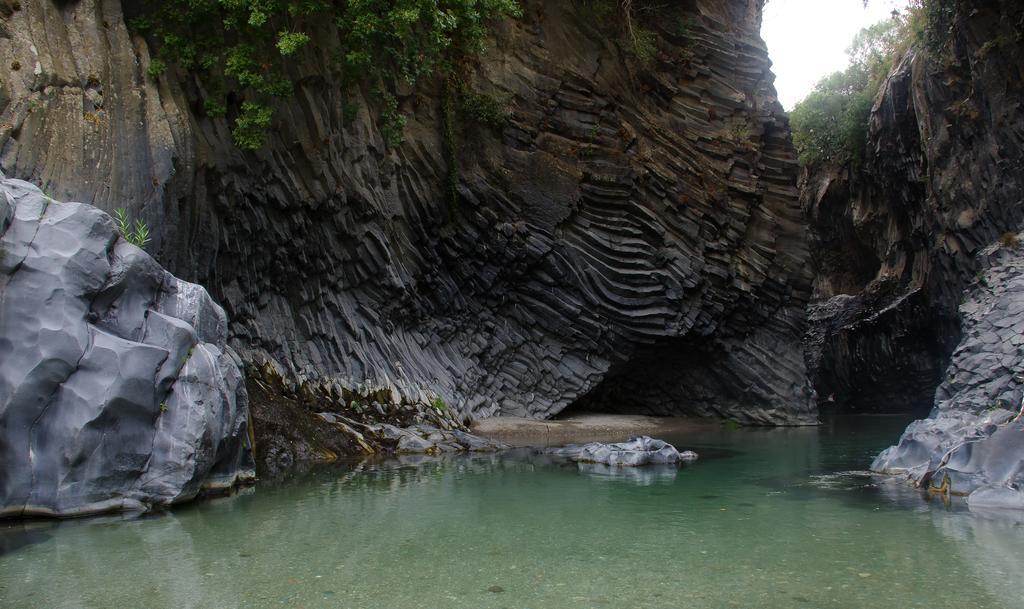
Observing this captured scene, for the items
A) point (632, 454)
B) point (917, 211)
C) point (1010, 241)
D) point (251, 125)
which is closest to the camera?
point (632, 454)

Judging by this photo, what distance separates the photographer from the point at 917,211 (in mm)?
24266

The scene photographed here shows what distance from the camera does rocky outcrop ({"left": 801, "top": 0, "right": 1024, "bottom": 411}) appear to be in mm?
18188

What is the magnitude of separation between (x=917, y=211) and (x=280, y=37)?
66.6 feet

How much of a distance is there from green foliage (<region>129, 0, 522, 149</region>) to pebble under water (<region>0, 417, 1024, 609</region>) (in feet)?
22.7

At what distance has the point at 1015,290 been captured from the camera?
14.8 meters

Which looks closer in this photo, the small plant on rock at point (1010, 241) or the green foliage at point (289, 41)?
the green foliage at point (289, 41)

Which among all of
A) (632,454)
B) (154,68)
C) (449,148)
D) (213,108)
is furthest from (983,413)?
(154,68)

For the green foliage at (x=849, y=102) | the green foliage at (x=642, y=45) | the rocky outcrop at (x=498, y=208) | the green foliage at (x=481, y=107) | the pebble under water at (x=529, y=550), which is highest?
the green foliage at (x=849, y=102)

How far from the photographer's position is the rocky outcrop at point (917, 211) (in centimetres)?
1819

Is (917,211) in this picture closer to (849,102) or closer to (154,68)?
(849,102)

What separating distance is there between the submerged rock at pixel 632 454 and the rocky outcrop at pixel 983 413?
3.17 meters

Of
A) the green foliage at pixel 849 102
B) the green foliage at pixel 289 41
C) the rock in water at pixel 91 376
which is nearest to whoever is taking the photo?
the rock in water at pixel 91 376

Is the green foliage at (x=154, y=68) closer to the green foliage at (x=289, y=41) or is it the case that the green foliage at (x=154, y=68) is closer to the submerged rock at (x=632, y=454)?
the green foliage at (x=289, y=41)

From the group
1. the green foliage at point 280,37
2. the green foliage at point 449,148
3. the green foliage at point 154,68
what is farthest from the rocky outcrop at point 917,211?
the green foliage at point 154,68
